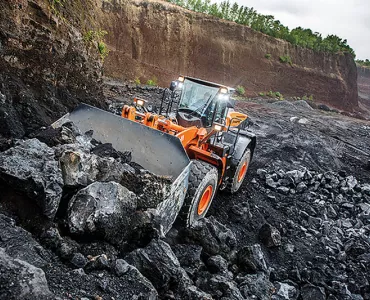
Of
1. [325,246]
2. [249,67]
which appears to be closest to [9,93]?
[325,246]

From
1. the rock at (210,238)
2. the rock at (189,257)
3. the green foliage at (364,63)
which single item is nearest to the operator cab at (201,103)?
the rock at (210,238)

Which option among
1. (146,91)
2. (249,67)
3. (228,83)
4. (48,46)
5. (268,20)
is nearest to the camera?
(48,46)

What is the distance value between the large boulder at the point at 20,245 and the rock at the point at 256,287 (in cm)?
231

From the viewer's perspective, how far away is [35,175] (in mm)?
3230

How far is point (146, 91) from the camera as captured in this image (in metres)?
16.8

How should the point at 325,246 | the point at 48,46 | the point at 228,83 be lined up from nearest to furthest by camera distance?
the point at 325,246 < the point at 48,46 < the point at 228,83

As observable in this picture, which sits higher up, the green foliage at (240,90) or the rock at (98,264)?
the green foliage at (240,90)

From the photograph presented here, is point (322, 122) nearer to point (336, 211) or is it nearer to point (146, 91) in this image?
point (146, 91)

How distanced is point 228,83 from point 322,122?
12152mm

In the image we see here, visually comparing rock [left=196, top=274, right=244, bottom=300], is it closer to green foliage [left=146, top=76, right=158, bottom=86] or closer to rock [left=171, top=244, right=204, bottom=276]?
rock [left=171, top=244, right=204, bottom=276]

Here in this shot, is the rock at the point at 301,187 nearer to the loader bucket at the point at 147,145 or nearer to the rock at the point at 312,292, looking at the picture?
the rock at the point at 312,292

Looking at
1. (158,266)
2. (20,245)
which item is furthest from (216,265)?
(20,245)

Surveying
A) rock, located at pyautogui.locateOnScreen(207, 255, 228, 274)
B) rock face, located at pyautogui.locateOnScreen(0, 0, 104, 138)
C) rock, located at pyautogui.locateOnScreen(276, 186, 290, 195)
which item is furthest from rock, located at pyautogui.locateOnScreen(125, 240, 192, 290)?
rock, located at pyautogui.locateOnScreen(276, 186, 290, 195)

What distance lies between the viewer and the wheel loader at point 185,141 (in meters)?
4.82
